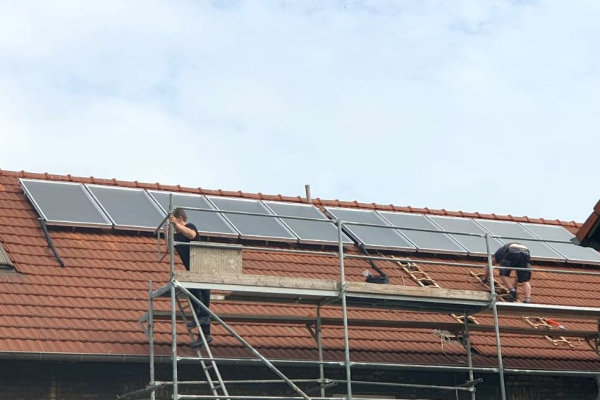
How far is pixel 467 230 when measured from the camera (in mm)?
19672

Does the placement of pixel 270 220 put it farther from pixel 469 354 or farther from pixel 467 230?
pixel 469 354

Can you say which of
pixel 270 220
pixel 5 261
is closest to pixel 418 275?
pixel 270 220

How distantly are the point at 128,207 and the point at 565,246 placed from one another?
751cm

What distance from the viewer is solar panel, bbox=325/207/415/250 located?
1802cm

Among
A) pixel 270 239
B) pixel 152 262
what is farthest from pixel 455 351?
pixel 152 262

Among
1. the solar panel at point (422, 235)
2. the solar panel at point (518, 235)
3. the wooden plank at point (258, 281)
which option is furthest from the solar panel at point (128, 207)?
the solar panel at point (518, 235)

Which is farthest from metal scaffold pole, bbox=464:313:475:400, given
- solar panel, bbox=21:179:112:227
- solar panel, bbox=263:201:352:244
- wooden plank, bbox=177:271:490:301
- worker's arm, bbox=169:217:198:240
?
solar panel, bbox=21:179:112:227

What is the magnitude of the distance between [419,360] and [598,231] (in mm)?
2870

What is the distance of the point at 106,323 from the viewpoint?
47.0 ft

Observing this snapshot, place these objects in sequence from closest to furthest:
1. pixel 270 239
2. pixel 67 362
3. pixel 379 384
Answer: pixel 67 362, pixel 379 384, pixel 270 239

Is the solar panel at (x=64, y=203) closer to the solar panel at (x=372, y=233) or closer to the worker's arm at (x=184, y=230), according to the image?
the worker's arm at (x=184, y=230)

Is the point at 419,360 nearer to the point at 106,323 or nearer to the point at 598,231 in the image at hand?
the point at 598,231

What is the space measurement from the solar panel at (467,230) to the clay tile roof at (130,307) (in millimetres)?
733

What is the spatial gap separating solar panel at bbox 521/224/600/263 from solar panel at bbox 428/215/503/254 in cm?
123
